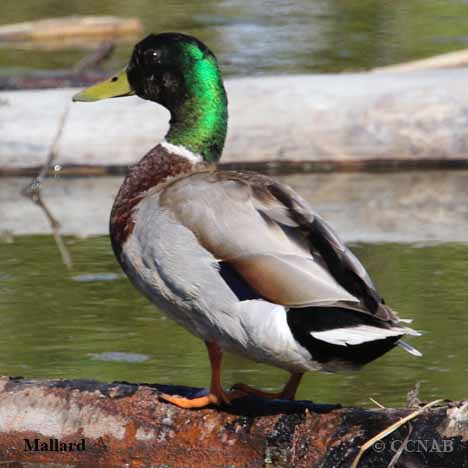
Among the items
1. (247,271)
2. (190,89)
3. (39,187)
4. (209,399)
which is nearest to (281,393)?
(209,399)

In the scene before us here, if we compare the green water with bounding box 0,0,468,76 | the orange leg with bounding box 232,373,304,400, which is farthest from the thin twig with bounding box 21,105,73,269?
the orange leg with bounding box 232,373,304,400

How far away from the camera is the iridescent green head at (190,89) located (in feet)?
12.8

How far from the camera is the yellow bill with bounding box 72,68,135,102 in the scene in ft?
13.6

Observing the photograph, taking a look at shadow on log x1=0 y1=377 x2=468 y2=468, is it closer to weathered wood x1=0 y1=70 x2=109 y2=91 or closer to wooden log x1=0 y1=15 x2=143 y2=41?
weathered wood x1=0 y1=70 x2=109 y2=91

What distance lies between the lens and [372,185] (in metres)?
7.30

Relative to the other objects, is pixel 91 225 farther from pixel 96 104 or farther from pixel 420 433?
pixel 420 433

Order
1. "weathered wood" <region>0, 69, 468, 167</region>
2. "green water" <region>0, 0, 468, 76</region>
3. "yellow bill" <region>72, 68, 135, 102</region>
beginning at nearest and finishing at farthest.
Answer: "yellow bill" <region>72, 68, 135, 102</region>
"weathered wood" <region>0, 69, 468, 167</region>
"green water" <region>0, 0, 468, 76</region>

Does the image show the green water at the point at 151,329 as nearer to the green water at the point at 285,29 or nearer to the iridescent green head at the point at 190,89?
the iridescent green head at the point at 190,89

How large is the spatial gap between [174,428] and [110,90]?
3.64 feet

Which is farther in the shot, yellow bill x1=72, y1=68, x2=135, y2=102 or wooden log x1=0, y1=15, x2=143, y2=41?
wooden log x1=0, y1=15, x2=143, y2=41

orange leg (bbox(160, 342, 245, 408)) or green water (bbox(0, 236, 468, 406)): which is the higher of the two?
orange leg (bbox(160, 342, 245, 408))

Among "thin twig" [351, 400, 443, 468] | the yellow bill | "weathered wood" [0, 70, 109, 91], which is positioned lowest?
"weathered wood" [0, 70, 109, 91]

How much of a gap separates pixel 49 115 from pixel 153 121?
0.51m

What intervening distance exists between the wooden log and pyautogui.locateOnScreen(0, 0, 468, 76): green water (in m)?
0.11
